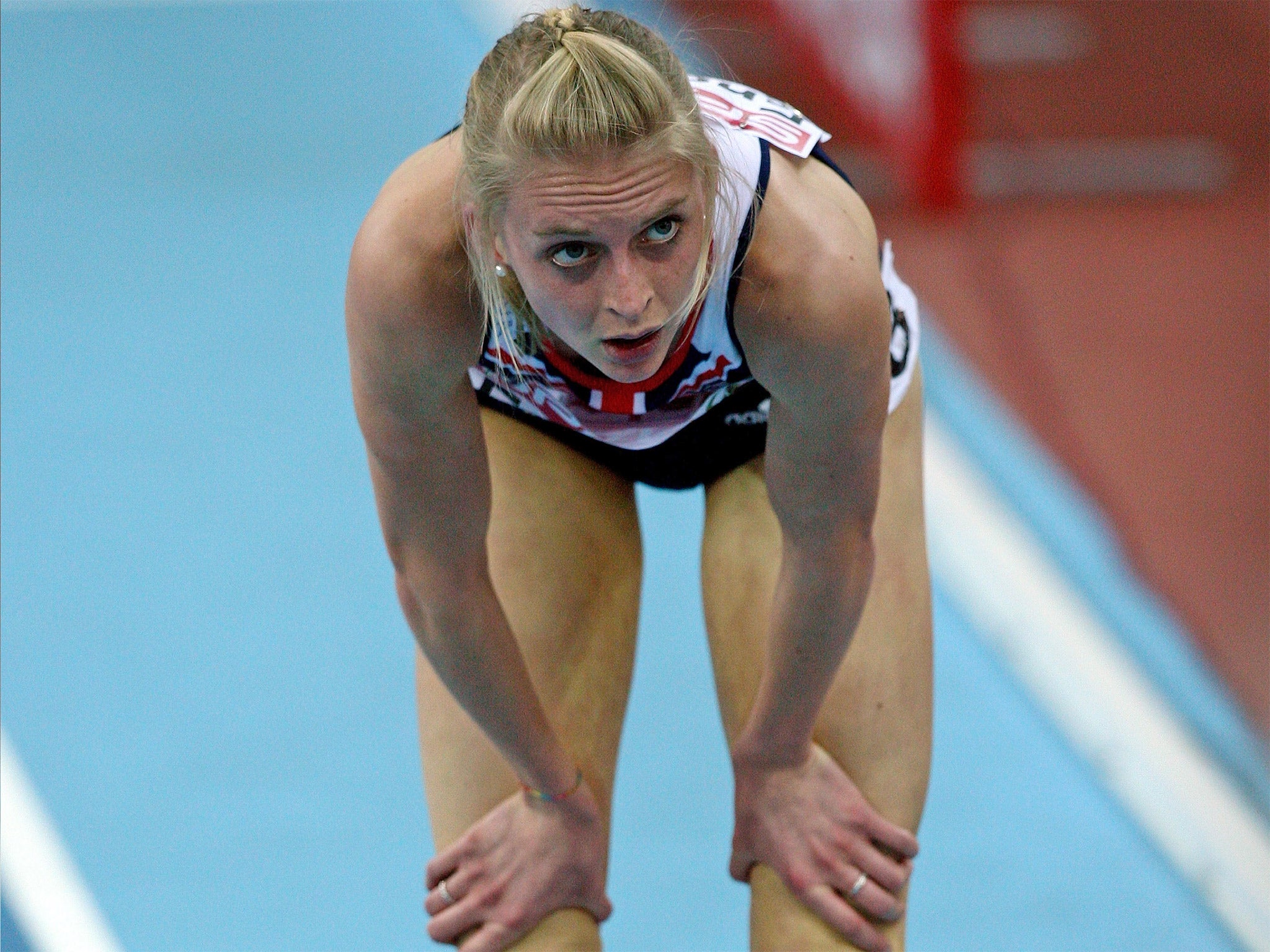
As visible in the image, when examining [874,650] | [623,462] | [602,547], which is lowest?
[874,650]

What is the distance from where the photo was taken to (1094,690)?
3301 millimetres

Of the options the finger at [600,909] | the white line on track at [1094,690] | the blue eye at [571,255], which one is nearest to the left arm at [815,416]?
the blue eye at [571,255]

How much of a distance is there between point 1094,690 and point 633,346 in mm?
2035

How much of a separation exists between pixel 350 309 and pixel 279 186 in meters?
3.34

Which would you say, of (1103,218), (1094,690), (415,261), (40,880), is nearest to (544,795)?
(415,261)

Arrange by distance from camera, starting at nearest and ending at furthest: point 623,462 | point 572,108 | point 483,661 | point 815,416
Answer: point 572,108, point 815,416, point 483,661, point 623,462

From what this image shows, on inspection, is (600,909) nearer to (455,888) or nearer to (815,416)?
(455,888)

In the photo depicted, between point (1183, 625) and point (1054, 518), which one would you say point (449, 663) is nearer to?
point (1183, 625)

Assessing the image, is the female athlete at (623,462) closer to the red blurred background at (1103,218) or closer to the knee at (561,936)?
the knee at (561,936)

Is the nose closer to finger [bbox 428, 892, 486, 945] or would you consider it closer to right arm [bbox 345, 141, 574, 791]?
right arm [bbox 345, 141, 574, 791]

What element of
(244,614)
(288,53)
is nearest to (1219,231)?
(244,614)

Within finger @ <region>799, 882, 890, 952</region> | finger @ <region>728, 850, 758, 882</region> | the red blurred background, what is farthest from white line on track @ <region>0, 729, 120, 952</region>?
the red blurred background

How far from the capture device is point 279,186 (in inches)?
191

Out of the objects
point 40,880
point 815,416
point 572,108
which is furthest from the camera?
point 40,880
